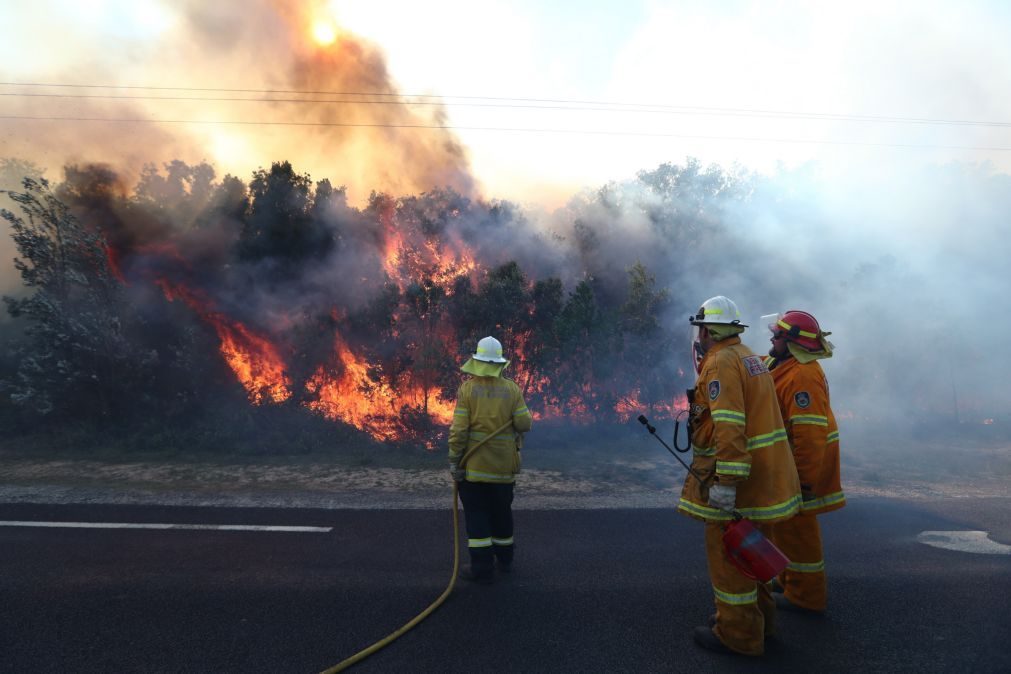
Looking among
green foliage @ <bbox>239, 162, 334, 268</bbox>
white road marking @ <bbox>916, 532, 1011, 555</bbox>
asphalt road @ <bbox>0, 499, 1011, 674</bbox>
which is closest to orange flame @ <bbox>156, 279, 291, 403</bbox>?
green foliage @ <bbox>239, 162, 334, 268</bbox>

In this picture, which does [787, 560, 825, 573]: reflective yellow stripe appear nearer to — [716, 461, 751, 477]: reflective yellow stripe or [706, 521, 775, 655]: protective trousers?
[706, 521, 775, 655]: protective trousers

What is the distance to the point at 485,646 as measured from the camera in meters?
3.60

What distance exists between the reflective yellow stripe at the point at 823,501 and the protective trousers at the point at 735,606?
0.87 m

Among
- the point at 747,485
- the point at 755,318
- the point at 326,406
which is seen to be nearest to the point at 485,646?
the point at 747,485

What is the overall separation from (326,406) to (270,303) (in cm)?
242

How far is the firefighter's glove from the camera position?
3.36 metres

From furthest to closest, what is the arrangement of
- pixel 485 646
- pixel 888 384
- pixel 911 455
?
pixel 888 384 < pixel 911 455 < pixel 485 646

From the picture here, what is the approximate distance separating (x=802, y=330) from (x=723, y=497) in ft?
5.31

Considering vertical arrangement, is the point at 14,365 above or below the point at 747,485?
above

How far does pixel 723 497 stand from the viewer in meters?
3.36

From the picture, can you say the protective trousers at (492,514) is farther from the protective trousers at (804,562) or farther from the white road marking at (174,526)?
the protective trousers at (804,562)

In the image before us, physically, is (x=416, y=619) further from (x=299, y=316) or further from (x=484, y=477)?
(x=299, y=316)

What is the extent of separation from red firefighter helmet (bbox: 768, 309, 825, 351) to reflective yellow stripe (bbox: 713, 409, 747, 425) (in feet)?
4.03

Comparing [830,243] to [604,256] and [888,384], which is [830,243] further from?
[604,256]
